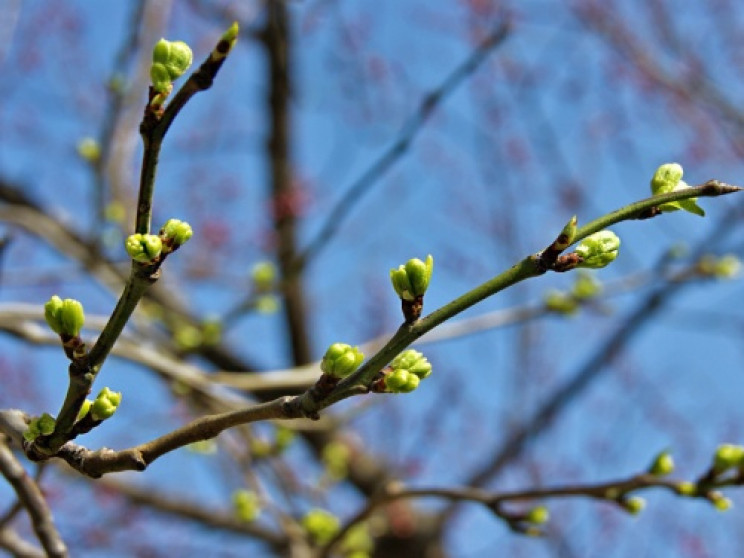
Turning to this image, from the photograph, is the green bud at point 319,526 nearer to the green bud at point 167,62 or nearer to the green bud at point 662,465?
the green bud at point 662,465

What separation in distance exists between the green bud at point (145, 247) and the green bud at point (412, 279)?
0.31 meters

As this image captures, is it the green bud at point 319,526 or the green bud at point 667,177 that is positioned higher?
the green bud at point 319,526

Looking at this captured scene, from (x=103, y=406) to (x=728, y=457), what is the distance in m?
1.08

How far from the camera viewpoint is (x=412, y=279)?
1056 mm

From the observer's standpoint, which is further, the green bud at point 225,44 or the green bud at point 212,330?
the green bud at point 212,330

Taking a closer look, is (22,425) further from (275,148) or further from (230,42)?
(275,148)

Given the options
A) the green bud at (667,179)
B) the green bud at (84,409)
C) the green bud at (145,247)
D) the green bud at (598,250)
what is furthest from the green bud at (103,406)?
the green bud at (667,179)

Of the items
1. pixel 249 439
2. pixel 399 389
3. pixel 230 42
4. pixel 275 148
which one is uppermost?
pixel 275 148

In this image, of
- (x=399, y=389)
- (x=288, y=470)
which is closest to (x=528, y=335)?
(x=288, y=470)

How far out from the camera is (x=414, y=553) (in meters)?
6.23

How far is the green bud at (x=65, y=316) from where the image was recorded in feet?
3.51

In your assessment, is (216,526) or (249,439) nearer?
(249,439)

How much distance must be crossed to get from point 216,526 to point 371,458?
150 cm

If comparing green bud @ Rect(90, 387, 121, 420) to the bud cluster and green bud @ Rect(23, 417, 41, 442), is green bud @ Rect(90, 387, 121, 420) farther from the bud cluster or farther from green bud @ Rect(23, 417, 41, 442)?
the bud cluster
